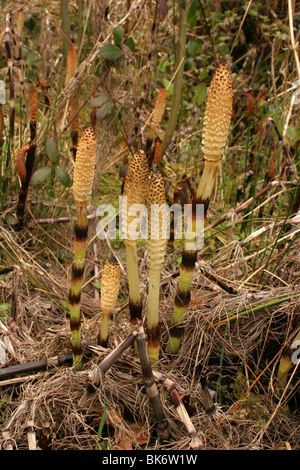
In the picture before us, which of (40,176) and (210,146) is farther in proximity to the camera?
(40,176)

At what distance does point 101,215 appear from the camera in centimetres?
265

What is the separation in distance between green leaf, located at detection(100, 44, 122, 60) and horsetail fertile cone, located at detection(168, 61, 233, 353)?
135 centimetres

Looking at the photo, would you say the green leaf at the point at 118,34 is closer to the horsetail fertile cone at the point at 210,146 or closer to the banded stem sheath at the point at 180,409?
the horsetail fertile cone at the point at 210,146

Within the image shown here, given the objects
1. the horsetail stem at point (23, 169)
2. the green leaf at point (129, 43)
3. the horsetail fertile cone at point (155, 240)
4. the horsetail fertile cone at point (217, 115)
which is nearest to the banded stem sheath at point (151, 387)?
the horsetail fertile cone at point (155, 240)

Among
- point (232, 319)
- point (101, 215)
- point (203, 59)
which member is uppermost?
point (203, 59)

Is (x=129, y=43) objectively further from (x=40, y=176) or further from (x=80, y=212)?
(x=80, y=212)

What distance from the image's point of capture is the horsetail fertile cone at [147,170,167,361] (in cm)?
140

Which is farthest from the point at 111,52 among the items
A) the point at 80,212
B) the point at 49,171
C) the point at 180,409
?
the point at 180,409

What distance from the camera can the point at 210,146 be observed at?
1.41m

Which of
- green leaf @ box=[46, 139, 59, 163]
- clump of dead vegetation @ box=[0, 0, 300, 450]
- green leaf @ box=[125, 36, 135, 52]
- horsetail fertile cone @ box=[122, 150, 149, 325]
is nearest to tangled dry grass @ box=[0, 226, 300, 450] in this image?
clump of dead vegetation @ box=[0, 0, 300, 450]

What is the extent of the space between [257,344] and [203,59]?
2967 mm

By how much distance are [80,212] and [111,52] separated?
1.42 metres
